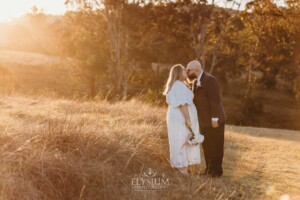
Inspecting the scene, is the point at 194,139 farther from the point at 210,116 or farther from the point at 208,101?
the point at 208,101

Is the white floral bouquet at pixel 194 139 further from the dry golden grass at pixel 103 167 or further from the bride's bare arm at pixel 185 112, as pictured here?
the dry golden grass at pixel 103 167

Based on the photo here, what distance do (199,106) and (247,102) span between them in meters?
25.5

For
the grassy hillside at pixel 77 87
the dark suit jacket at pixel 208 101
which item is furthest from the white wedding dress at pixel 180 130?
the grassy hillside at pixel 77 87

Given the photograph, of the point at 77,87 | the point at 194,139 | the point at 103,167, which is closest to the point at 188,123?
the point at 194,139

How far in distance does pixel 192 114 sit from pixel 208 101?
1.22 feet

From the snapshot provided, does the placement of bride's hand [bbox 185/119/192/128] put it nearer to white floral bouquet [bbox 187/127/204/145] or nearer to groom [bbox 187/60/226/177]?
white floral bouquet [bbox 187/127/204/145]

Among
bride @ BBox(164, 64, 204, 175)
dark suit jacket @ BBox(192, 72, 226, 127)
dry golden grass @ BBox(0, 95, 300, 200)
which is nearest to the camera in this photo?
dry golden grass @ BBox(0, 95, 300, 200)

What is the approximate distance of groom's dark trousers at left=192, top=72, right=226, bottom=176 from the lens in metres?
8.38

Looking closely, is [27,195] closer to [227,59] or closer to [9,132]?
[9,132]

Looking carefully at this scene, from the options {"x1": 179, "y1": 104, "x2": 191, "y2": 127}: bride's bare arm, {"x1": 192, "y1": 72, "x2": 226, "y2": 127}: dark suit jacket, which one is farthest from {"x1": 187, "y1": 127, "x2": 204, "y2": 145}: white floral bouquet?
{"x1": 192, "y1": 72, "x2": 226, "y2": 127}: dark suit jacket

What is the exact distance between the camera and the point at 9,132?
7371 millimetres

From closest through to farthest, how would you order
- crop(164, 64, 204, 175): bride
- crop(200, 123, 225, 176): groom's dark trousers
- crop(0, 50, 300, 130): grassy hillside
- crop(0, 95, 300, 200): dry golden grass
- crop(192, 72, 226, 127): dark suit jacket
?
crop(0, 95, 300, 200): dry golden grass < crop(164, 64, 204, 175): bride < crop(192, 72, 226, 127): dark suit jacket < crop(200, 123, 225, 176): groom's dark trousers < crop(0, 50, 300, 130): grassy hillside

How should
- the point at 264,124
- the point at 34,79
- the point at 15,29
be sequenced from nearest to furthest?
the point at 264,124 → the point at 34,79 → the point at 15,29

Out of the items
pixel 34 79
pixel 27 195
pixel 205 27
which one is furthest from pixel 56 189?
pixel 34 79
